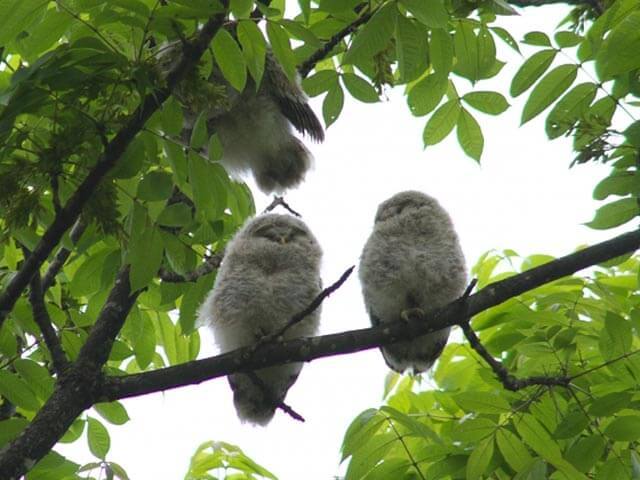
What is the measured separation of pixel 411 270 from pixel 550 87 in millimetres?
716

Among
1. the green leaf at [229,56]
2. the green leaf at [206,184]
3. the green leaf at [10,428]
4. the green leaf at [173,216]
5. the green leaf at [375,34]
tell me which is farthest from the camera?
the green leaf at [10,428]

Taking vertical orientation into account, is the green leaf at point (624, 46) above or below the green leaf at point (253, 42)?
below

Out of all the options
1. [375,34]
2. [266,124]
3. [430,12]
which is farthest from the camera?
[266,124]

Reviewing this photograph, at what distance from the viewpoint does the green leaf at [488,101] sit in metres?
3.02

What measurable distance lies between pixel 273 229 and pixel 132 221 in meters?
0.88

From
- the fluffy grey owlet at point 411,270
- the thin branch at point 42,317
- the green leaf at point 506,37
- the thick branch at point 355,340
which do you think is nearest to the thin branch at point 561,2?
the green leaf at point 506,37

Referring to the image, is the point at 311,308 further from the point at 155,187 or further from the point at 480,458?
the point at 480,458

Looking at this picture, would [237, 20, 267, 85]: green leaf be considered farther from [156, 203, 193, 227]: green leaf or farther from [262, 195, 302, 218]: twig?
[262, 195, 302, 218]: twig

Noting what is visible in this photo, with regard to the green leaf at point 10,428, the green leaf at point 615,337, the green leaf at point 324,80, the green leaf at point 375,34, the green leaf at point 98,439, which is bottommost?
the green leaf at point 615,337

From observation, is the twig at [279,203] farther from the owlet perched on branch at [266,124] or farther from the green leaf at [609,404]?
the green leaf at [609,404]

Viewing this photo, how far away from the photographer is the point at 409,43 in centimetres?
228

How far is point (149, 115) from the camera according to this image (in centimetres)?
219

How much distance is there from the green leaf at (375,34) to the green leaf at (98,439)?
1.64 m

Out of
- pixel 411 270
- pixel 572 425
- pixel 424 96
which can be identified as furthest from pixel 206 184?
pixel 572 425
